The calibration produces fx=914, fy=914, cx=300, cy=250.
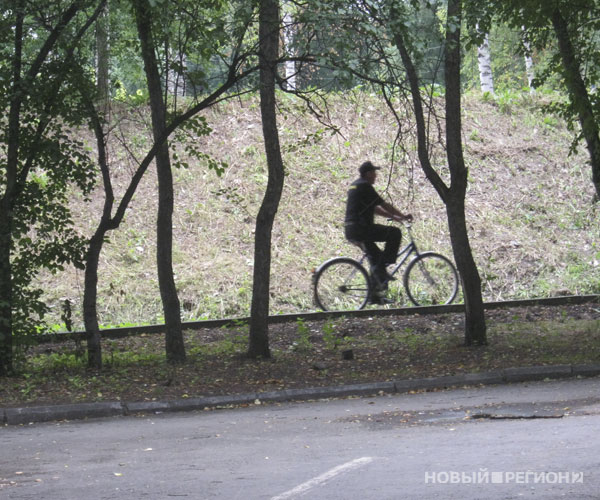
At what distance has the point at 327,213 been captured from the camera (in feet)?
76.5

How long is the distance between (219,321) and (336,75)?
6.79 m

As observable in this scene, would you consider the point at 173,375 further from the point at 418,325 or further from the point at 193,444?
the point at 418,325

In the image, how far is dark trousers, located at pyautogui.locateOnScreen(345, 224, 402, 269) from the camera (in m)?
15.1

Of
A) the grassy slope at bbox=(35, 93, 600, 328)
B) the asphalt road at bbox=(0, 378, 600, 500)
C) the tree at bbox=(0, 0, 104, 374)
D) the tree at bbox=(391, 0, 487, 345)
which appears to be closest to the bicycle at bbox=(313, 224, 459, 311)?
the grassy slope at bbox=(35, 93, 600, 328)

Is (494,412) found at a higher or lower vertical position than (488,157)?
lower

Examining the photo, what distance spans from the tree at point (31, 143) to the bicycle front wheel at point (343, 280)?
5.16m

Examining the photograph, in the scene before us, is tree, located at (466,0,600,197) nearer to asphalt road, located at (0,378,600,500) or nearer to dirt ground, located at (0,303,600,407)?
dirt ground, located at (0,303,600,407)

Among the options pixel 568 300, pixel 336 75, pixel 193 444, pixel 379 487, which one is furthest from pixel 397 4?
pixel 568 300

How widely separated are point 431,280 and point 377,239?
191 centimetres

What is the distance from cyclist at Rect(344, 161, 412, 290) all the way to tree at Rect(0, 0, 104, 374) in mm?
4635

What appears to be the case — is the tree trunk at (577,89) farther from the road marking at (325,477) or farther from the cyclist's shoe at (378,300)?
the road marking at (325,477)

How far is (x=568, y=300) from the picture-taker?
56.2ft

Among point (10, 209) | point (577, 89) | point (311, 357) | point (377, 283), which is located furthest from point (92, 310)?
point (577, 89)

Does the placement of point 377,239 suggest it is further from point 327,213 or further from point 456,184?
point 327,213
